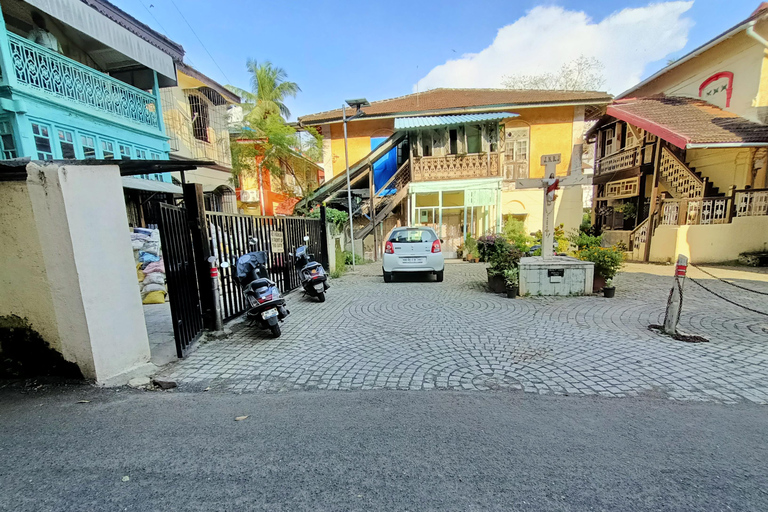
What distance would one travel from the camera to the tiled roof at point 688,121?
33.6 feet

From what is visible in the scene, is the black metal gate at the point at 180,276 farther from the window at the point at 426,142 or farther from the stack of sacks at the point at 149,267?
the window at the point at 426,142

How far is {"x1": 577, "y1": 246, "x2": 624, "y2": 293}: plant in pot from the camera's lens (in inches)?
257

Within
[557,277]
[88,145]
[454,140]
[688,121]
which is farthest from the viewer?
[454,140]

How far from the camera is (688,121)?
11555mm

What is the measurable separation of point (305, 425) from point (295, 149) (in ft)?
58.0

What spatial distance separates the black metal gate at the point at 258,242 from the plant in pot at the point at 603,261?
6.64 m

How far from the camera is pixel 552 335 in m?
4.48

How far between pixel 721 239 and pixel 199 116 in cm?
2052

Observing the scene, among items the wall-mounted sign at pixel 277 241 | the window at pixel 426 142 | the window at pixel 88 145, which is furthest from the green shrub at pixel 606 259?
the window at pixel 88 145

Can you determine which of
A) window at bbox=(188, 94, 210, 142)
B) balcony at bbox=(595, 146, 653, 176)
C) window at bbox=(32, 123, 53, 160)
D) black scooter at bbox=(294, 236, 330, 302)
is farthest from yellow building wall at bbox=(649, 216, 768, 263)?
window at bbox=(188, 94, 210, 142)

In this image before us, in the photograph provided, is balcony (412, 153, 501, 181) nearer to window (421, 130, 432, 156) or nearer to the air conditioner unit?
window (421, 130, 432, 156)

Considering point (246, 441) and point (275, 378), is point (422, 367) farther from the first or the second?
point (246, 441)

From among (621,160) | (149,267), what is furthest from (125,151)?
(621,160)

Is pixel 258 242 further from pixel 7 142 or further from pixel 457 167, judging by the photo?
pixel 457 167
